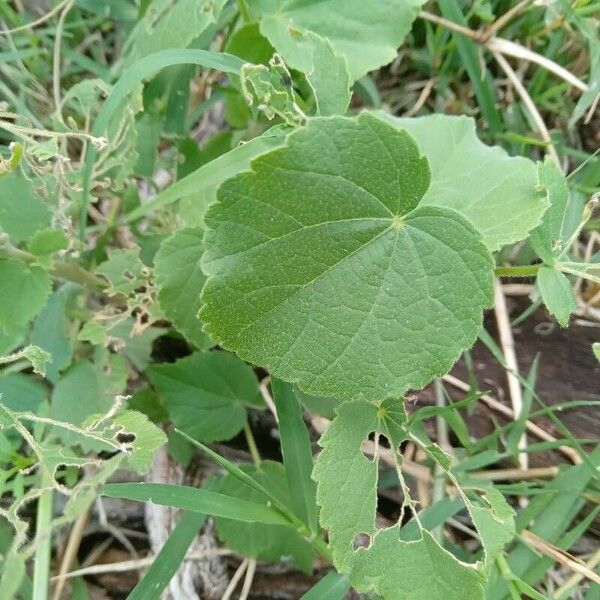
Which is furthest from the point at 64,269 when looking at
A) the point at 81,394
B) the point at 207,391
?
the point at 207,391

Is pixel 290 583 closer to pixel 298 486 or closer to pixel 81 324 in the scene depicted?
pixel 298 486

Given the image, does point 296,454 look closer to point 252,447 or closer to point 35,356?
point 252,447

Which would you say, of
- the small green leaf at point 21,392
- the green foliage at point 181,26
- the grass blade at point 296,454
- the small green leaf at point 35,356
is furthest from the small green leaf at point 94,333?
the green foliage at point 181,26

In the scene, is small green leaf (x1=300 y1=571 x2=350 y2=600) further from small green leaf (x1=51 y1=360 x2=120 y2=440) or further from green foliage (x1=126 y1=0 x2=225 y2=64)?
green foliage (x1=126 y1=0 x2=225 y2=64)

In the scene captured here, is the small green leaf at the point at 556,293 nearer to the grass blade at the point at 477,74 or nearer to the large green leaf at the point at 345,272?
the large green leaf at the point at 345,272

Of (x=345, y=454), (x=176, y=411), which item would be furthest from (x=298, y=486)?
(x=176, y=411)

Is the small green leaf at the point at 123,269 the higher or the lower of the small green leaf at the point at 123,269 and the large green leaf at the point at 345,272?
the lower

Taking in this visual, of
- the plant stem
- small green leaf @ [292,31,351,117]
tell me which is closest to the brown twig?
the plant stem
